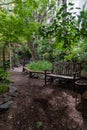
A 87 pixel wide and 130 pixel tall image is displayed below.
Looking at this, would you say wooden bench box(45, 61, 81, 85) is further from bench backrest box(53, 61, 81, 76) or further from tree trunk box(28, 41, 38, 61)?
tree trunk box(28, 41, 38, 61)

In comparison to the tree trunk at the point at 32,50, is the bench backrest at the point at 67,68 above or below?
below

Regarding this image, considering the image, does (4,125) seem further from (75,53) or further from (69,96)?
(75,53)

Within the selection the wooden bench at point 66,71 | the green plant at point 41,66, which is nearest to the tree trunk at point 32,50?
the green plant at point 41,66

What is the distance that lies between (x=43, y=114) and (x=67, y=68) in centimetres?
440

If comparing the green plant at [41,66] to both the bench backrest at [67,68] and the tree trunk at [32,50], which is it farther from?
the bench backrest at [67,68]

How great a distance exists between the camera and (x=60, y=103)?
6961mm

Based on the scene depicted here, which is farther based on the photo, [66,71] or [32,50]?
[32,50]

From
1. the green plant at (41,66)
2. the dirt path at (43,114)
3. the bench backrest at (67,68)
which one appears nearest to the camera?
the dirt path at (43,114)

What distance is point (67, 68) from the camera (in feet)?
32.9

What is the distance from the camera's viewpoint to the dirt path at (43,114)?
5.21 metres

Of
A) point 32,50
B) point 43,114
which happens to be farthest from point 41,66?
point 43,114

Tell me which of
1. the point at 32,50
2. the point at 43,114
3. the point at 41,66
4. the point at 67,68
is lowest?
the point at 43,114

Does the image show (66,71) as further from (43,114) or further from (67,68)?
(43,114)

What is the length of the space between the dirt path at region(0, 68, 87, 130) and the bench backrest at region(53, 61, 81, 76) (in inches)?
70.3
